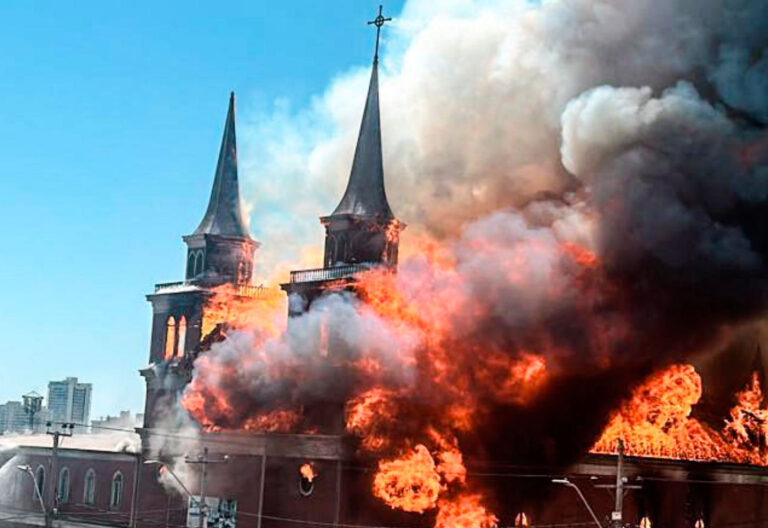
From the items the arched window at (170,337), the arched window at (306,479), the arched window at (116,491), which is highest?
the arched window at (170,337)

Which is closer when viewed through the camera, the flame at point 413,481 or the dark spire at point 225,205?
the flame at point 413,481

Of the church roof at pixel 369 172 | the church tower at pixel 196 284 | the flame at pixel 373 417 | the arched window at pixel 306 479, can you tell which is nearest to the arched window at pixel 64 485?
the church tower at pixel 196 284

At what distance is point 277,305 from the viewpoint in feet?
257

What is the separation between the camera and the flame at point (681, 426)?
201 ft

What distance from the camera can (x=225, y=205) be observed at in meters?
84.5

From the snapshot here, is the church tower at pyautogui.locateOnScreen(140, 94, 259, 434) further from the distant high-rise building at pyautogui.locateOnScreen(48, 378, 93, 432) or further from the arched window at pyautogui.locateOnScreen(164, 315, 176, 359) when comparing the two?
the distant high-rise building at pyautogui.locateOnScreen(48, 378, 93, 432)

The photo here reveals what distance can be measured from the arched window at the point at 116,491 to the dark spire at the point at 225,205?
17.4m

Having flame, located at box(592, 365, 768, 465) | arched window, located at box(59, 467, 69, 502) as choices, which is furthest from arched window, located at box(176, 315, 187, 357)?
flame, located at box(592, 365, 768, 465)

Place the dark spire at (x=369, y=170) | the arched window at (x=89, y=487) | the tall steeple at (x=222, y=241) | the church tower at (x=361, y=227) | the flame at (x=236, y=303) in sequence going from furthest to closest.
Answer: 1. the tall steeple at (x=222, y=241)
2. the flame at (x=236, y=303)
3. the arched window at (x=89, y=487)
4. the dark spire at (x=369, y=170)
5. the church tower at (x=361, y=227)

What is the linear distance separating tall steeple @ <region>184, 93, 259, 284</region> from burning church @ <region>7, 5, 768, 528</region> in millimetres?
10446

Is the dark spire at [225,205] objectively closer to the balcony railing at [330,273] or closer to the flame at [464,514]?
the balcony railing at [330,273]

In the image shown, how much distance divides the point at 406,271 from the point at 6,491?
40299 millimetres


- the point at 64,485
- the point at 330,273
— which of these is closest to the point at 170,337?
the point at 64,485

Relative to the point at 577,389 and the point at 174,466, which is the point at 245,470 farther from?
the point at 577,389
